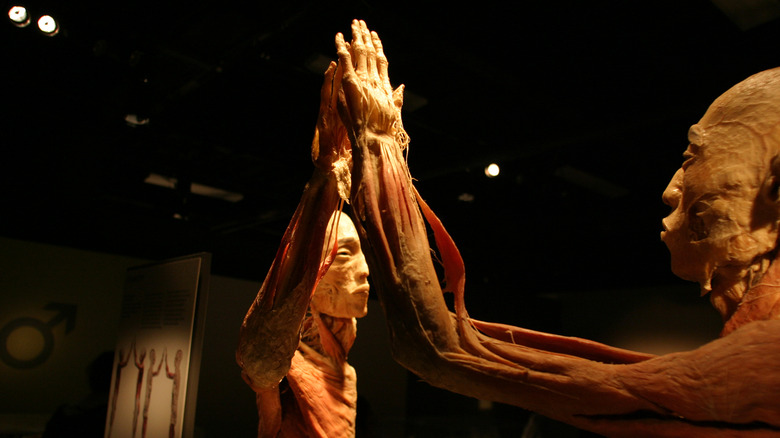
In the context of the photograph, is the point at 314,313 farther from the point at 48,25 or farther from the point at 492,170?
the point at 48,25

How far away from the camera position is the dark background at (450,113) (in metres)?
2.53

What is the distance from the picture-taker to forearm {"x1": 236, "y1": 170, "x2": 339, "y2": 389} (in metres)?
1.70

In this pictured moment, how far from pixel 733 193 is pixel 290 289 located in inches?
49.4

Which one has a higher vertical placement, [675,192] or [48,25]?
[48,25]

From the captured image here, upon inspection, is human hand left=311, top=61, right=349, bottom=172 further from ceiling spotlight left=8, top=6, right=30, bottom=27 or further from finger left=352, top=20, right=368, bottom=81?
ceiling spotlight left=8, top=6, right=30, bottom=27

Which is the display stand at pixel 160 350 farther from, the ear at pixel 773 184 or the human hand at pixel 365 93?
the ear at pixel 773 184

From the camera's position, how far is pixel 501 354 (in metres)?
0.93

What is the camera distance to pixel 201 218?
4.83 metres

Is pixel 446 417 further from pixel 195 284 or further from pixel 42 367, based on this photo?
pixel 42 367

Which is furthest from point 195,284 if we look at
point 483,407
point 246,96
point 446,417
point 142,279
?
point 483,407

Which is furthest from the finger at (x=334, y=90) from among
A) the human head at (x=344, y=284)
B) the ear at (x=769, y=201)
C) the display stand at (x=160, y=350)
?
the display stand at (x=160, y=350)

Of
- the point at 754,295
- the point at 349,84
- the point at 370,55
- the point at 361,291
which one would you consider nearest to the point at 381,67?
Answer: the point at 370,55

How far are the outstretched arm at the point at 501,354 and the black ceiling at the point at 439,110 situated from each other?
164 cm

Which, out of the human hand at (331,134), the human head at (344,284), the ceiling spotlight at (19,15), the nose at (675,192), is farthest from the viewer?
the ceiling spotlight at (19,15)
